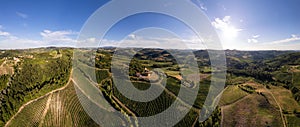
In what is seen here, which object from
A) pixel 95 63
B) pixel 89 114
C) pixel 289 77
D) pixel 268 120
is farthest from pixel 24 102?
pixel 289 77

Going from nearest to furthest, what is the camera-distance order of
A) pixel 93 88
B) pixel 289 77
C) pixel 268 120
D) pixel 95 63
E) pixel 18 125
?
pixel 18 125 → pixel 93 88 → pixel 268 120 → pixel 95 63 → pixel 289 77

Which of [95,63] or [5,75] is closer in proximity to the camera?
[5,75]

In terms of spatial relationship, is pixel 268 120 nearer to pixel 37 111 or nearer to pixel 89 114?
pixel 89 114

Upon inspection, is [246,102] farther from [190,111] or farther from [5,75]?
[5,75]

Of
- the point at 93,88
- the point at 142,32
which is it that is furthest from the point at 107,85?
the point at 142,32

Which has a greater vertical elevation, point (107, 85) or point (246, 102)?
point (107, 85)

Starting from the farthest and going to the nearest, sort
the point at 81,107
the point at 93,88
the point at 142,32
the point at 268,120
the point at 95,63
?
the point at 95,63 < the point at 268,120 < the point at 93,88 < the point at 81,107 < the point at 142,32

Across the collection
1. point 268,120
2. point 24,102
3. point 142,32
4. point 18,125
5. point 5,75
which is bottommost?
point 268,120

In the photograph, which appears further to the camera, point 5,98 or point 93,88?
point 93,88

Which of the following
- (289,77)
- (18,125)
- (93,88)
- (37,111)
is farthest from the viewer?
(289,77)
